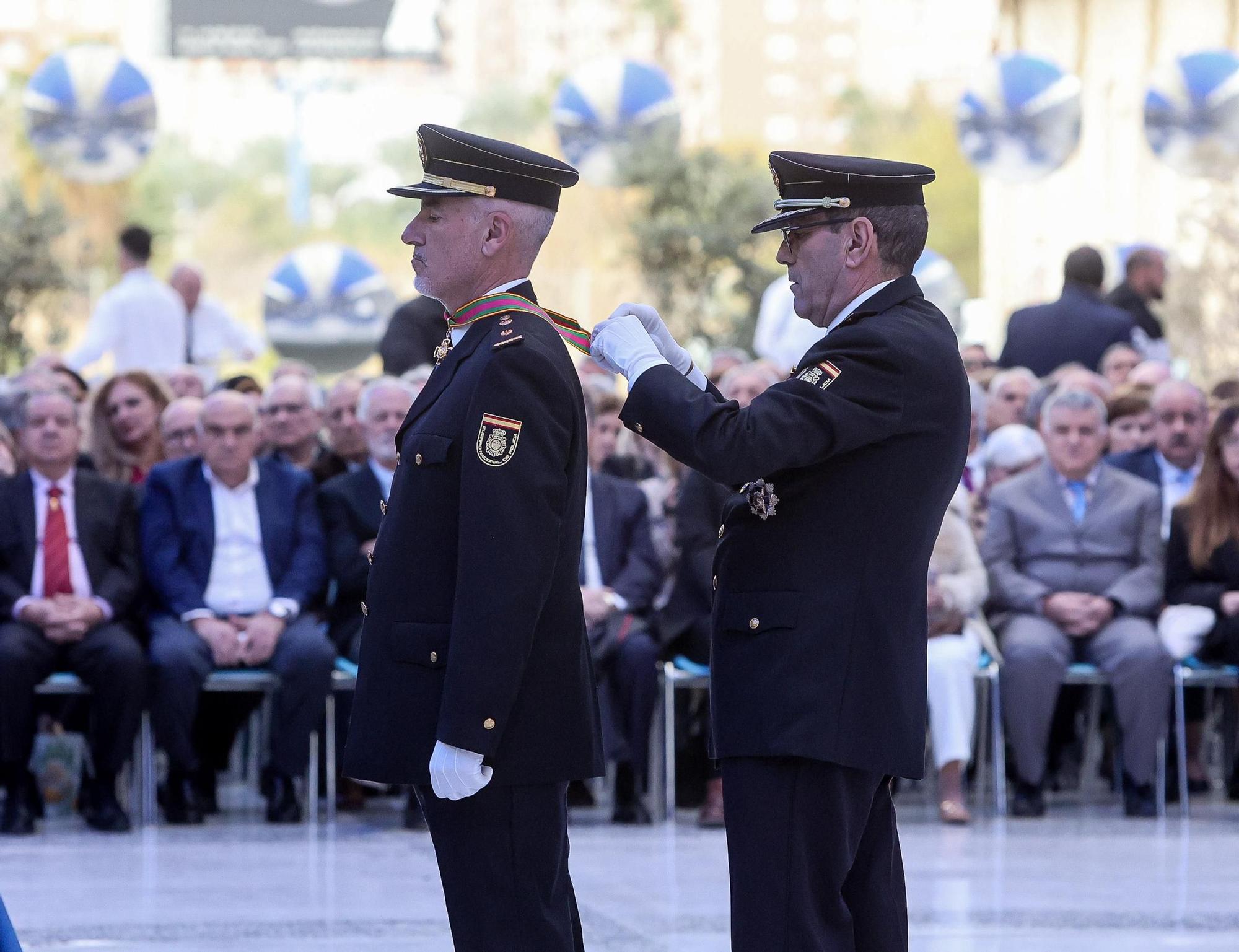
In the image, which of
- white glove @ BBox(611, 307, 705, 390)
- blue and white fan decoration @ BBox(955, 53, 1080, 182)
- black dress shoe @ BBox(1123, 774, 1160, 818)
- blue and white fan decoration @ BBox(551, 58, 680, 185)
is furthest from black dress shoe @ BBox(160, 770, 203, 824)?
blue and white fan decoration @ BBox(955, 53, 1080, 182)

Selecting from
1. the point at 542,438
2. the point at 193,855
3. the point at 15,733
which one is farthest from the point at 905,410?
the point at 15,733

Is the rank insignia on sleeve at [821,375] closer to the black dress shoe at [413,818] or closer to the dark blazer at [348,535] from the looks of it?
the black dress shoe at [413,818]

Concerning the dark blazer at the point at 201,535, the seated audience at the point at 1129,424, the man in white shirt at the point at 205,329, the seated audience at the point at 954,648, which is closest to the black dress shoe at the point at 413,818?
the dark blazer at the point at 201,535

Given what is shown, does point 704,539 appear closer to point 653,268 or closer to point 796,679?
point 796,679

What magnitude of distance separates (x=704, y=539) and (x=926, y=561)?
4676 millimetres

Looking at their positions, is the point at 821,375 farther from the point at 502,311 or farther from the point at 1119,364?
the point at 1119,364

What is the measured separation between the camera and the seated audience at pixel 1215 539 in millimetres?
8789

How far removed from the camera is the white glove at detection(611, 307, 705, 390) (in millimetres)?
3904

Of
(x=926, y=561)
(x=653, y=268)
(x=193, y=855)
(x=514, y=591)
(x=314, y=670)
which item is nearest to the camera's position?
(x=514, y=591)

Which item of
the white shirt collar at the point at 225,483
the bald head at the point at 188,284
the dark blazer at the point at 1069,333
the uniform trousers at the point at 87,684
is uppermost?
the bald head at the point at 188,284

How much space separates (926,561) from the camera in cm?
396

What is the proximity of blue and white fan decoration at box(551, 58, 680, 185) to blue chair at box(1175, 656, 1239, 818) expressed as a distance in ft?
20.5

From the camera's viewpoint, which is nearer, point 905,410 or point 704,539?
point 905,410

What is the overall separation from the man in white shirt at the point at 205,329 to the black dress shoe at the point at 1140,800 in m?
6.35
